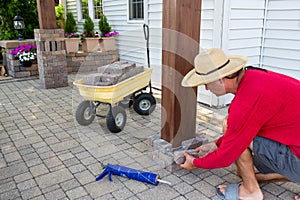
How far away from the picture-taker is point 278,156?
5.74 feet

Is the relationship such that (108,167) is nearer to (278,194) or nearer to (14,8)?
(278,194)

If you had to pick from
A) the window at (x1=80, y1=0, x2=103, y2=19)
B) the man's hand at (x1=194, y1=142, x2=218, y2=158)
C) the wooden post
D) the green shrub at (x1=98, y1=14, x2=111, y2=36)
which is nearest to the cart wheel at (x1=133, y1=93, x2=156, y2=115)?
the wooden post

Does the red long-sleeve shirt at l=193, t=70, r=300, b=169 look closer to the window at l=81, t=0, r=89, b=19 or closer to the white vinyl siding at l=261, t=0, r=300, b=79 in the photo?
the white vinyl siding at l=261, t=0, r=300, b=79

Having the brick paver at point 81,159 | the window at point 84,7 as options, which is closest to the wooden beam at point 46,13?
the brick paver at point 81,159

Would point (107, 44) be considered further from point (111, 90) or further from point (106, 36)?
point (111, 90)

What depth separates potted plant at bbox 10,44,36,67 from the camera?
5793mm

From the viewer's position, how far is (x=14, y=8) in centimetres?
721

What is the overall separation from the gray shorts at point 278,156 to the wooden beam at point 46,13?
14.1 ft

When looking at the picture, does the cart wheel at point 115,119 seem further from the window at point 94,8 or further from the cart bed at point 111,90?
the window at point 94,8

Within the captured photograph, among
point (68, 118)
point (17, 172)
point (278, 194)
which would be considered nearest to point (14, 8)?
point (68, 118)

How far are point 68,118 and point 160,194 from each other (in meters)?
1.94

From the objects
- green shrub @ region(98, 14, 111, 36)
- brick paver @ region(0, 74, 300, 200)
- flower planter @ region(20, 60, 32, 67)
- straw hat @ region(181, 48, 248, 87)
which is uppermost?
green shrub @ region(98, 14, 111, 36)

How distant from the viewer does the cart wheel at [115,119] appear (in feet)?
9.95

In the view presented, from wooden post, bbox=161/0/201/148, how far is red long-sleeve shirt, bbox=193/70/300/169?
61 centimetres
